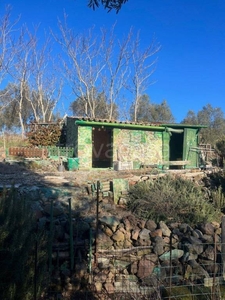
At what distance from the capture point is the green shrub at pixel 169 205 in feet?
24.3

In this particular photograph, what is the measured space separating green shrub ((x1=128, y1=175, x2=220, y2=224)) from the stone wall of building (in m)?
5.83

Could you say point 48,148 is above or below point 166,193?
above

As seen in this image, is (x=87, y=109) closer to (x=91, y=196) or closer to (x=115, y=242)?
(x=91, y=196)

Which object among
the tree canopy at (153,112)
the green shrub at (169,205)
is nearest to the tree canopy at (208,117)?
the tree canopy at (153,112)

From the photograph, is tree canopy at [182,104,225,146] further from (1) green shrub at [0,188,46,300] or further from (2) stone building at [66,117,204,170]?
(1) green shrub at [0,188,46,300]

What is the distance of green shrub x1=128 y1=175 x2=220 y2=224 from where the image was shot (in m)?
7.42

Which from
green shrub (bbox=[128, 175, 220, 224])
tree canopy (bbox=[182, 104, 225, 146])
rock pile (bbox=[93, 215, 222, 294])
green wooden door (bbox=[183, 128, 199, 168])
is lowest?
rock pile (bbox=[93, 215, 222, 294])

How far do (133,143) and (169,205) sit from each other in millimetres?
7728

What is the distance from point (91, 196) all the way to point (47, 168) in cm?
522

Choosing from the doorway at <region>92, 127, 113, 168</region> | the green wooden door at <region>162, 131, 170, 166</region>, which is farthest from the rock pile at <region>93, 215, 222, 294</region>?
the doorway at <region>92, 127, 113, 168</region>

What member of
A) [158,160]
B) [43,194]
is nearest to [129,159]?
[158,160]

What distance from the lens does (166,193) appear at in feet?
26.3

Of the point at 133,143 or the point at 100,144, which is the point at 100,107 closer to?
the point at 100,144

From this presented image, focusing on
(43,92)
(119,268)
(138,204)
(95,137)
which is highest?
(43,92)
